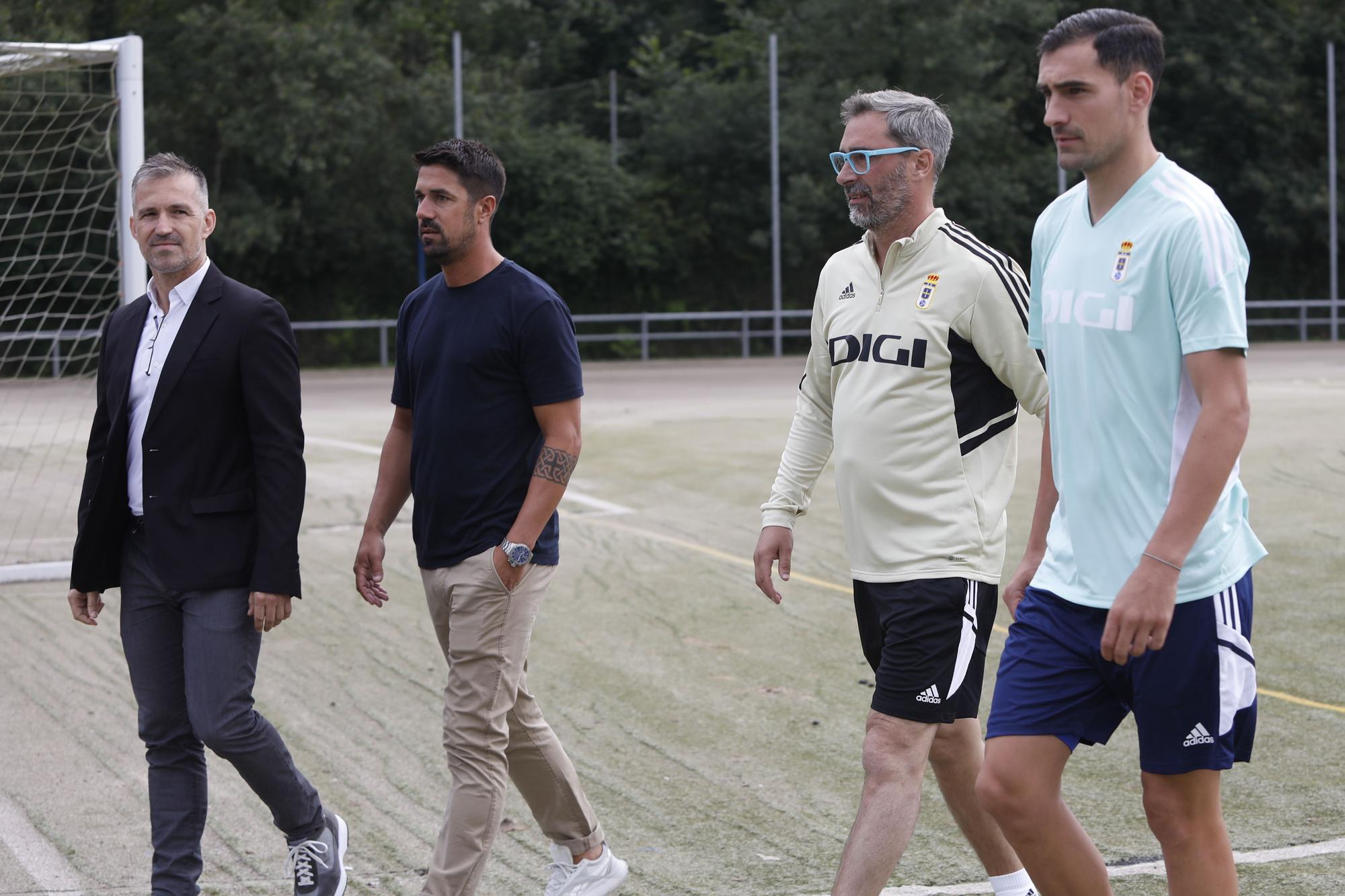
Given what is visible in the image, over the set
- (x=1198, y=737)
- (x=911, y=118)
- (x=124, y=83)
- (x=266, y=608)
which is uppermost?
(x=124, y=83)

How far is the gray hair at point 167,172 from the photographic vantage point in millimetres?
4020

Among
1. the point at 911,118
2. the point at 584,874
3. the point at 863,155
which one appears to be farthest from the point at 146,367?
the point at 911,118

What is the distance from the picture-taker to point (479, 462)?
4.02 metres

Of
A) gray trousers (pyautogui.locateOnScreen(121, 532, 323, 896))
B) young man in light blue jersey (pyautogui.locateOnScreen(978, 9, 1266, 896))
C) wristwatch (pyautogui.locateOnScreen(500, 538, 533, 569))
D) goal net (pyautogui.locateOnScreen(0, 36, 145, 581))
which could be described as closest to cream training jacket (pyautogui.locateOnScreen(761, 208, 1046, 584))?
young man in light blue jersey (pyautogui.locateOnScreen(978, 9, 1266, 896))

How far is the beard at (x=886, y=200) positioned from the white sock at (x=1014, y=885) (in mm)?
1622

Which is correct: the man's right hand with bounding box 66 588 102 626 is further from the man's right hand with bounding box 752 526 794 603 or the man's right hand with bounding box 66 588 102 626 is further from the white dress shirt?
the man's right hand with bounding box 752 526 794 603

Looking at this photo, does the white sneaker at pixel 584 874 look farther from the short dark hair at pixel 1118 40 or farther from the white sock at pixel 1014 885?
the short dark hair at pixel 1118 40

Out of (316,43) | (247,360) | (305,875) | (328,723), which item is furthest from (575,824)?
(316,43)

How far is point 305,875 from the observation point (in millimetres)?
4145

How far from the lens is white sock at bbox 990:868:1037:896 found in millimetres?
3863

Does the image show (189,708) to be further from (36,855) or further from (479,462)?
(36,855)

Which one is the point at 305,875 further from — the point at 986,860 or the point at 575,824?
the point at 986,860

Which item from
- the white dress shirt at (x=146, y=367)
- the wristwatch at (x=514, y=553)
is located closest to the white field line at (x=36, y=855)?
the white dress shirt at (x=146, y=367)

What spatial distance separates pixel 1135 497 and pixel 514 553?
5.28ft
